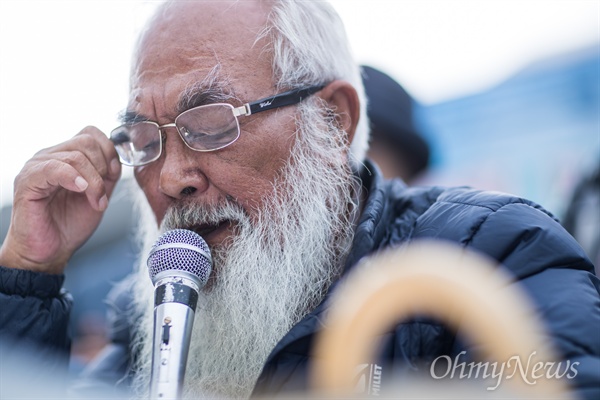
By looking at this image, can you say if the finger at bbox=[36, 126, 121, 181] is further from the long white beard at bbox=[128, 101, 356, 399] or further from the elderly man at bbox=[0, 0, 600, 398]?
the long white beard at bbox=[128, 101, 356, 399]

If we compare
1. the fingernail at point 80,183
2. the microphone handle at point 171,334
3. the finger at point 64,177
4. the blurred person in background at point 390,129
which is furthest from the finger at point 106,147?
the blurred person in background at point 390,129

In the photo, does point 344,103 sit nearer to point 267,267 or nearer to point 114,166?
point 267,267

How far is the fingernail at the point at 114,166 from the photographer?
2.78 metres

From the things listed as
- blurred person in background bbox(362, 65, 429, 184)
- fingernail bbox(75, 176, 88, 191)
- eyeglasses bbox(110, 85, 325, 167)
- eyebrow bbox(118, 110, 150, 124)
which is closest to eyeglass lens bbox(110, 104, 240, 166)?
eyeglasses bbox(110, 85, 325, 167)

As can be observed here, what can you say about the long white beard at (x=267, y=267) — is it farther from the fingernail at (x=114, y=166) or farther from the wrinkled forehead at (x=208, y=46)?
the fingernail at (x=114, y=166)

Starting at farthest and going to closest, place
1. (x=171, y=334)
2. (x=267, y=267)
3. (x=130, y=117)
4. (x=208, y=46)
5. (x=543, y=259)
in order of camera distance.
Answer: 1. (x=130, y=117)
2. (x=208, y=46)
3. (x=267, y=267)
4. (x=543, y=259)
5. (x=171, y=334)

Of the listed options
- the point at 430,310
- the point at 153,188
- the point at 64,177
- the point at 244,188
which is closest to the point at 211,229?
the point at 244,188

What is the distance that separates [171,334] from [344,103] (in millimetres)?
1491

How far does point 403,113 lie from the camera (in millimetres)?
4660

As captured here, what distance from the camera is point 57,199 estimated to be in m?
2.84

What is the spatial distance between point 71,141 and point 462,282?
6.35ft

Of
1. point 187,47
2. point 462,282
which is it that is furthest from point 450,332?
point 187,47

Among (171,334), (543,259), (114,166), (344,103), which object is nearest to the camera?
(171,334)

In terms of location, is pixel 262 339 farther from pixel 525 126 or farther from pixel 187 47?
pixel 525 126
